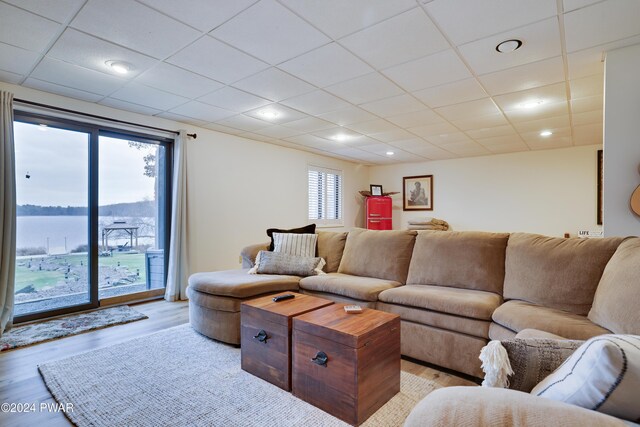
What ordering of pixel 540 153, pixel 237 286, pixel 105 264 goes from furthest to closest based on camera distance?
pixel 540 153, pixel 105 264, pixel 237 286

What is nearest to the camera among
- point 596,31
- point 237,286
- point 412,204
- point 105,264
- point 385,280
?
point 596,31

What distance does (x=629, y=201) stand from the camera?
2.34 meters

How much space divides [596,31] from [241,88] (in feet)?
9.36


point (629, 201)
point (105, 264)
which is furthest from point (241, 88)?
point (629, 201)

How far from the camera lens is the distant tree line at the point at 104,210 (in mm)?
3333

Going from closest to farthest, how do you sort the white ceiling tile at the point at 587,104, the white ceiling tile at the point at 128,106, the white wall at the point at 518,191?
1. the white ceiling tile at the point at 587,104
2. the white ceiling tile at the point at 128,106
3. the white wall at the point at 518,191

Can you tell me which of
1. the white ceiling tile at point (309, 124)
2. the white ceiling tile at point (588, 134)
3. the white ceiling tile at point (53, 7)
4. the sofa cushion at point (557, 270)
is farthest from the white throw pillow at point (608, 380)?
the white ceiling tile at point (588, 134)

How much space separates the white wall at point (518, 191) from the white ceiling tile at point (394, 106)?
357 centimetres

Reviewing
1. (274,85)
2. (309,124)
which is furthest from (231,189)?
(274,85)

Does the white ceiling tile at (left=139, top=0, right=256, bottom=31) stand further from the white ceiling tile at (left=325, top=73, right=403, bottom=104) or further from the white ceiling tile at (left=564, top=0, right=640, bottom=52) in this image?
the white ceiling tile at (left=564, top=0, right=640, bottom=52)

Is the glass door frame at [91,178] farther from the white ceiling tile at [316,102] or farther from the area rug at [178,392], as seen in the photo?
the white ceiling tile at [316,102]

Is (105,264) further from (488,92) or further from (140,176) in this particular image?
(488,92)

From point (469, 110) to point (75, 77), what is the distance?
13.6 feet

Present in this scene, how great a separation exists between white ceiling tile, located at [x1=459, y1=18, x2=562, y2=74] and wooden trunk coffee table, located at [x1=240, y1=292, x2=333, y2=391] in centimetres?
224
